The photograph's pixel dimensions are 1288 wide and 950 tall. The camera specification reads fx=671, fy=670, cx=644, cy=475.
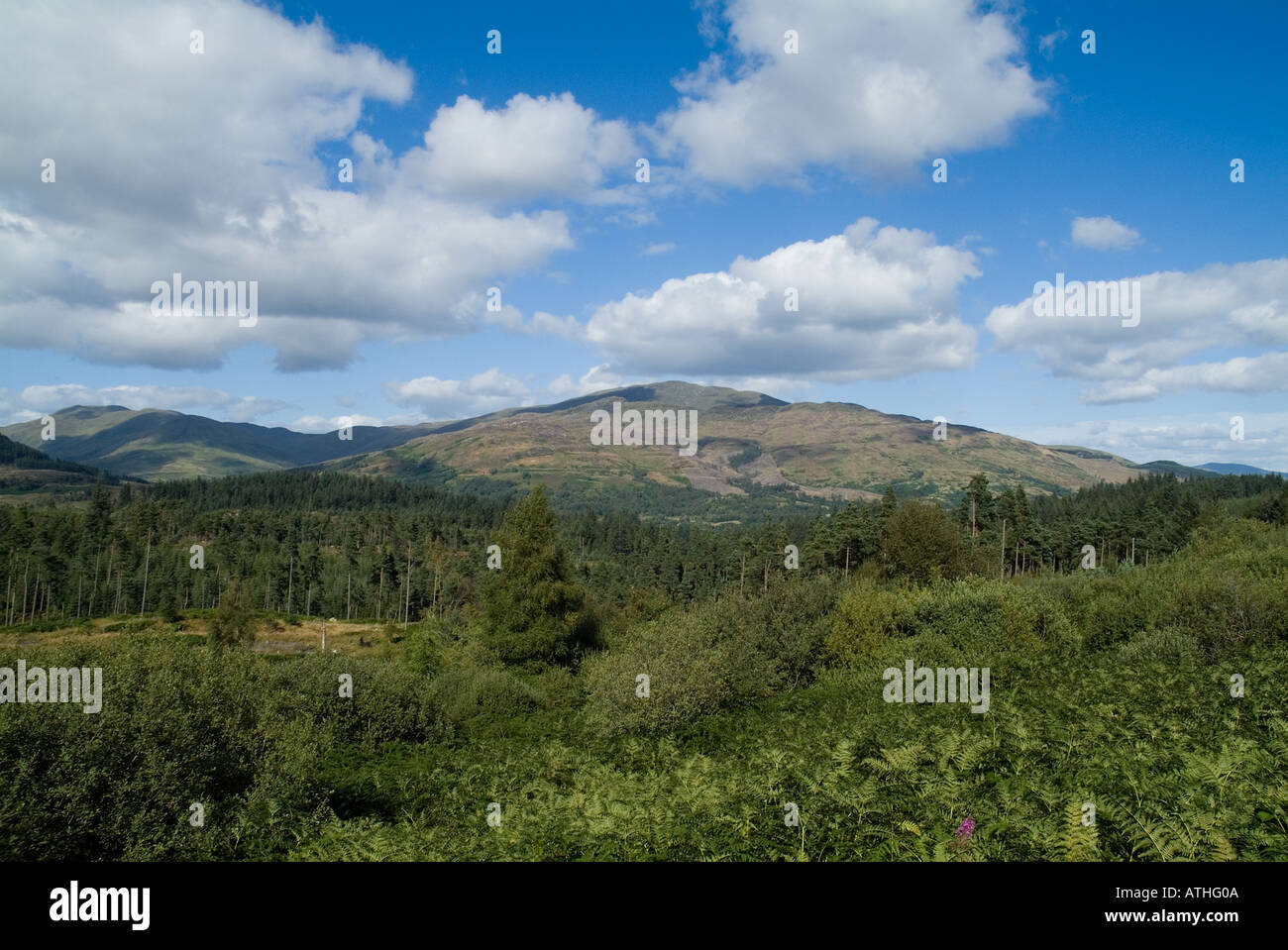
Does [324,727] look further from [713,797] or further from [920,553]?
[920,553]

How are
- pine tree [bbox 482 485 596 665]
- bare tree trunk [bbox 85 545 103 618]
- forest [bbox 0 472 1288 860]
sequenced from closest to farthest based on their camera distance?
1. forest [bbox 0 472 1288 860]
2. pine tree [bbox 482 485 596 665]
3. bare tree trunk [bbox 85 545 103 618]

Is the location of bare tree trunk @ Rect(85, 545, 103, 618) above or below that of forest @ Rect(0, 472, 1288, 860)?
below

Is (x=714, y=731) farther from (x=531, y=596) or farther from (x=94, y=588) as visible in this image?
(x=94, y=588)

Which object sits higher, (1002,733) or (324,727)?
(1002,733)

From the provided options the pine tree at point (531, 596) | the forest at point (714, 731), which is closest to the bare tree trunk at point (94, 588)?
the forest at point (714, 731)

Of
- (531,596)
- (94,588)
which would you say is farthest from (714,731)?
(94,588)

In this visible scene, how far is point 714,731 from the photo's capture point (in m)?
28.0

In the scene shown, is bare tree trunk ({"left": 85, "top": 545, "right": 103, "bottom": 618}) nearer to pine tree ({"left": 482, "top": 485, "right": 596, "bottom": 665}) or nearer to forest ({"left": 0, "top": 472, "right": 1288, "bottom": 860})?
forest ({"left": 0, "top": 472, "right": 1288, "bottom": 860})

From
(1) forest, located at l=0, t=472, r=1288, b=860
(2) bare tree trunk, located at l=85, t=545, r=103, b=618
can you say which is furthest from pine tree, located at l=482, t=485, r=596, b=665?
(2) bare tree trunk, located at l=85, t=545, r=103, b=618

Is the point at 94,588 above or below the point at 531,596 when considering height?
below

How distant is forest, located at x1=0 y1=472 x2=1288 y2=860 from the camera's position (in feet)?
34.0
